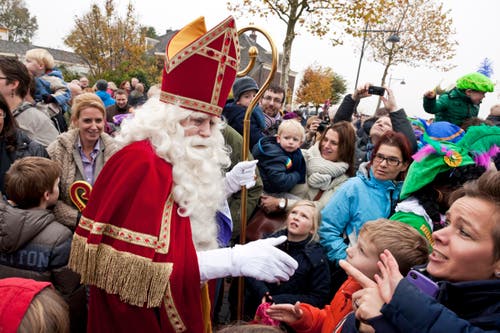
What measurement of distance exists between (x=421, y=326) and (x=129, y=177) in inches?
52.8

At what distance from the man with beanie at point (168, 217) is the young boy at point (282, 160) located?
1.26m

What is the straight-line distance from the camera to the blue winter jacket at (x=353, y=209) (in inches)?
102

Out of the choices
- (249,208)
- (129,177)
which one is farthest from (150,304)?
(249,208)

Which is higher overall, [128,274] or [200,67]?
[200,67]

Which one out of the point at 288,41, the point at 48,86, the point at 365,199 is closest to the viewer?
the point at 365,199

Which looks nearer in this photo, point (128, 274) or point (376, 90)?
point (128, 274)

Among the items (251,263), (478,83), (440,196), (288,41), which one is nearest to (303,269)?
(251,263)

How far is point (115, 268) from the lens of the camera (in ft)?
5.30

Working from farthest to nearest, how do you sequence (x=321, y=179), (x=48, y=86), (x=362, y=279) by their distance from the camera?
1. (x=48, y=86)
2. (x=321, y=179)
3. (x=362, y=279)

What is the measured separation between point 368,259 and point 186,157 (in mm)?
1089

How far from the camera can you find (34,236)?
2.00m

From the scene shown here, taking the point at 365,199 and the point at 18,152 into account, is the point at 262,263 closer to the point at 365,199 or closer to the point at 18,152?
the point at 365,199

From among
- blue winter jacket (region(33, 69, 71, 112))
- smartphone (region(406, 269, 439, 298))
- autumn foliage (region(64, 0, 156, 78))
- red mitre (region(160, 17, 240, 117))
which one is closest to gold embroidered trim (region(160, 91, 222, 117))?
red mitre (region(160, 17, 240, 117))

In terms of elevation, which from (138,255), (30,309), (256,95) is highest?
(256,95)
